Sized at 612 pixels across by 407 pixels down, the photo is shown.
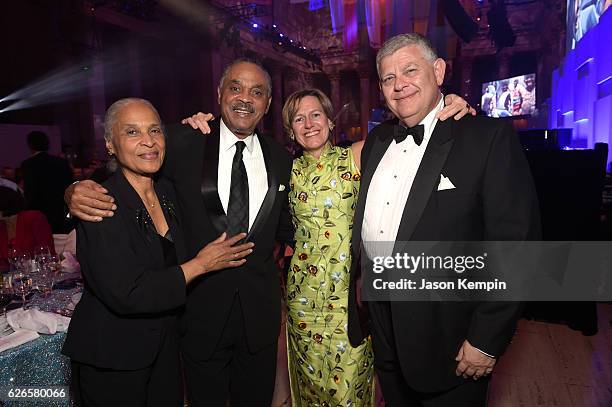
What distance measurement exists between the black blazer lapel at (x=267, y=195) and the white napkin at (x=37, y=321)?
0.90m


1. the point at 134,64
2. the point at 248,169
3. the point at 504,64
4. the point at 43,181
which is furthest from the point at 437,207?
the point at 504,64

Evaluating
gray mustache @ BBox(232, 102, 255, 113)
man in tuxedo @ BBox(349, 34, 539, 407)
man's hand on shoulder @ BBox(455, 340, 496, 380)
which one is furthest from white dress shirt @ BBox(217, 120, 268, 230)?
man's hand on shoulder @ BBox(455, 340, 496, 380)

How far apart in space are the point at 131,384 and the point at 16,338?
1.88 ft

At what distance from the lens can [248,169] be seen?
2125mm

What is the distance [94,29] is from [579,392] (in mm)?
12111

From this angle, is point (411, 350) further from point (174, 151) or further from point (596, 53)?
point (596, 53)

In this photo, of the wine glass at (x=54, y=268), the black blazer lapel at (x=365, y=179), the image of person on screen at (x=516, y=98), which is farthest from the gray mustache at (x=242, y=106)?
the image of person on screen at (x=516, y=98)

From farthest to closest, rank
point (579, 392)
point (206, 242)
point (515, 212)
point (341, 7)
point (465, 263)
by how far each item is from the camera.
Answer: point (341, 7), point (579, 392), point (206, 242), point (465, 263), point (515, 212)

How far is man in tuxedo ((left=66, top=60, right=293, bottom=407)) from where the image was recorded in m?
1.99

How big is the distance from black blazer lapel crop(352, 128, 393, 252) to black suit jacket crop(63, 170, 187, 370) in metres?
0.77

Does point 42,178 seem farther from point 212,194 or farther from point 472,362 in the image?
point 472,362

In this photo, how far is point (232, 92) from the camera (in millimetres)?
2137

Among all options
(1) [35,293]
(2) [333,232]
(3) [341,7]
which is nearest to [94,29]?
(3) [341,7]

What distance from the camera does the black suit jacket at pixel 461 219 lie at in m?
1.46
